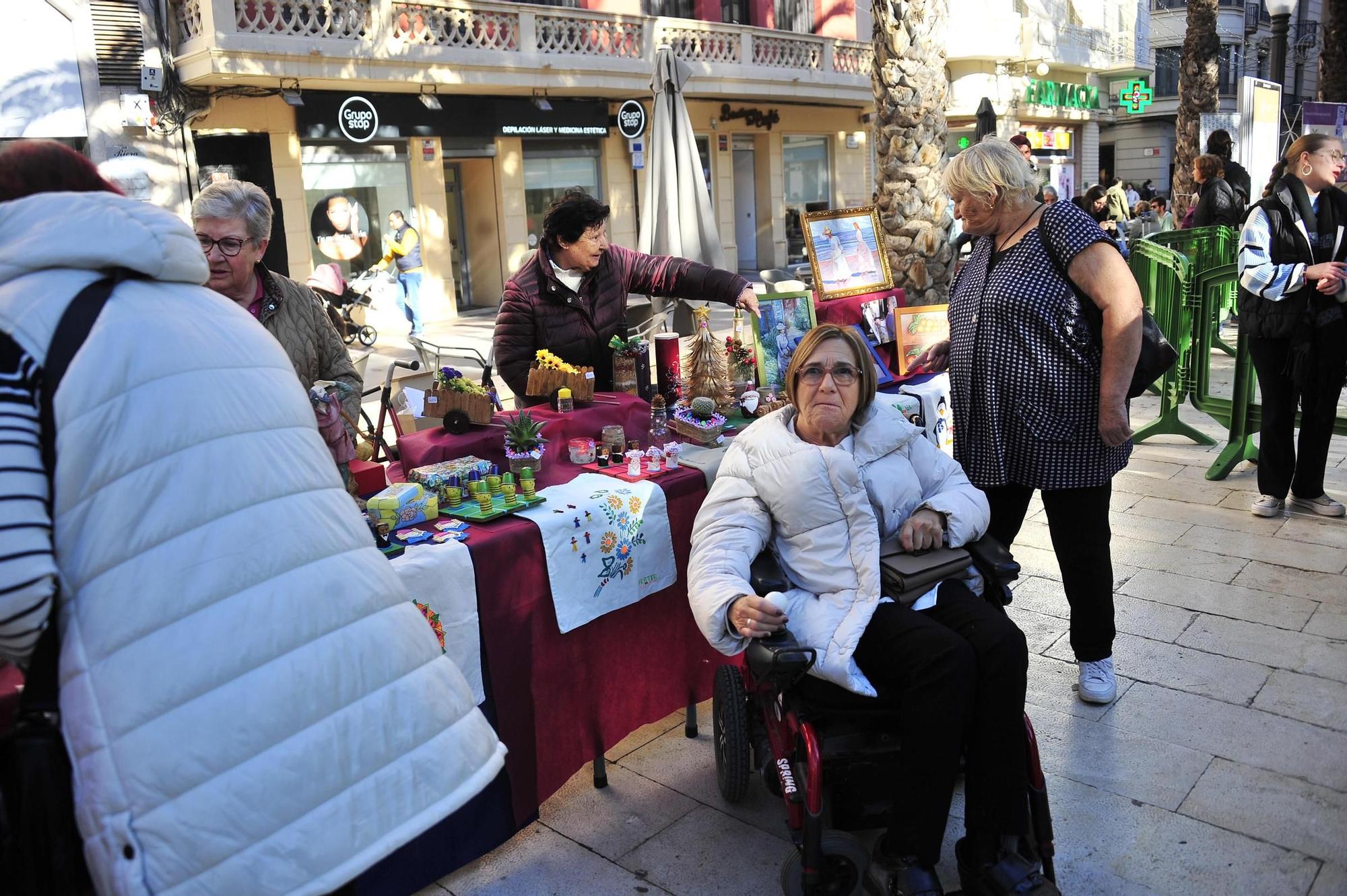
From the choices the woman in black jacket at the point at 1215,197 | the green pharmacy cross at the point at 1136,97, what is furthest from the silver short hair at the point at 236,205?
the green pharmacy cross at the point at 1136,97

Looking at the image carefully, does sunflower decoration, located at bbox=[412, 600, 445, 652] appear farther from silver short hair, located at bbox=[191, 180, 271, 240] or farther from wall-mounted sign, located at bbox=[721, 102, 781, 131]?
wall-mounted sign, located at bbox=[721, 102, 781, 131]

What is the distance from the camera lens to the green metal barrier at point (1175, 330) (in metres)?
6.87

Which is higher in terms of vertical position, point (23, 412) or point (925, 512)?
point (23, 412)

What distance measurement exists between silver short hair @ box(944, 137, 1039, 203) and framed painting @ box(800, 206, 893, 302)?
1452mm

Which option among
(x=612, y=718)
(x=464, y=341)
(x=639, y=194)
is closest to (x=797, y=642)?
(x=612, y=718)

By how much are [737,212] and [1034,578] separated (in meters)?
19.7

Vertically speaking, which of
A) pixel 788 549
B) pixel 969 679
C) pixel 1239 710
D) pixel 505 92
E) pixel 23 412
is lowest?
pixel 1239 710

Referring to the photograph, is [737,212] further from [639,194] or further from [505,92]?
[505,92]

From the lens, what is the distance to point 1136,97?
33531mm

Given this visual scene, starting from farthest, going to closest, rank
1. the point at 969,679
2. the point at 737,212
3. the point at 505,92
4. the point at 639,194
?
the point at 737,212, the point at 639,194, the point at 505,92, the point at 969,679

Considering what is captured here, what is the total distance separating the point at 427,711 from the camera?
1669 millimetres

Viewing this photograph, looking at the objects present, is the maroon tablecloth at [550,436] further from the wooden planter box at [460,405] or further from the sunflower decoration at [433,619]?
the sunflower decoration at [433,619]

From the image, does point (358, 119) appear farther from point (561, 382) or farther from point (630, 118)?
point (561, 382)

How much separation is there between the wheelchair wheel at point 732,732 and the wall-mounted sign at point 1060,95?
3103 centimetres
